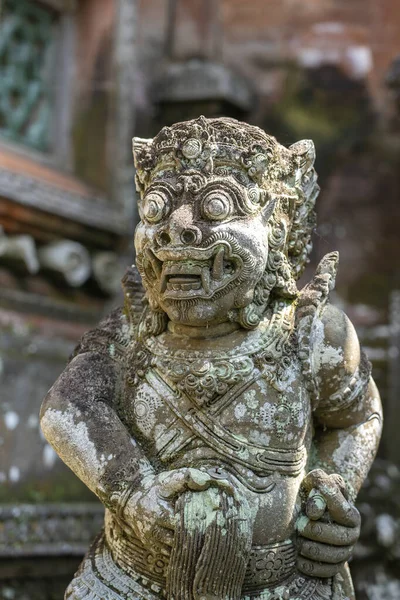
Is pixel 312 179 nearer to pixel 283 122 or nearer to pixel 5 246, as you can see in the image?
pixel 5 246

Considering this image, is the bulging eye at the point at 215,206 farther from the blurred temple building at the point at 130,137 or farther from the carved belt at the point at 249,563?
the blurred temple building at the point at 130,137

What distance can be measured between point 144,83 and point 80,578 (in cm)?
419

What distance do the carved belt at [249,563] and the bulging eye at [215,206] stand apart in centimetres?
81

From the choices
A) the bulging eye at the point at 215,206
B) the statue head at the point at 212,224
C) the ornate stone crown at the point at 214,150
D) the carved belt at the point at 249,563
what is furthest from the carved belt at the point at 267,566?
the ornate stone crown at the point at 214,150

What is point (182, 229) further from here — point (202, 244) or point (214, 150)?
point (214, 150)

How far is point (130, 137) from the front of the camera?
539cm

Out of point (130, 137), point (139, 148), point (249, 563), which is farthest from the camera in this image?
point (130, 137)

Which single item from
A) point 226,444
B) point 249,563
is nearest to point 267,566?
point 249,563

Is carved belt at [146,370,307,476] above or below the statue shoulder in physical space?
below

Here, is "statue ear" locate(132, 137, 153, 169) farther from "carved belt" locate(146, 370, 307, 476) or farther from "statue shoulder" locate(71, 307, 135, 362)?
"carved belt" locate(146, 370, 307, 476)

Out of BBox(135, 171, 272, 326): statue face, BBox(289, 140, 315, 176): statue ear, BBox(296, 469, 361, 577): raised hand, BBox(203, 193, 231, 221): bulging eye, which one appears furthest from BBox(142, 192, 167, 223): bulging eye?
BBox(296, 469, 361, 577): raised hand

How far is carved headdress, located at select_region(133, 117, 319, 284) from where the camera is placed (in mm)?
2064

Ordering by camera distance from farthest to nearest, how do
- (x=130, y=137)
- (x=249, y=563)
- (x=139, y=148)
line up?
(x=130, y=137) → (x=139, y=148) → (x=249, y=563)

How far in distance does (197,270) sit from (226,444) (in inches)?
16.9
